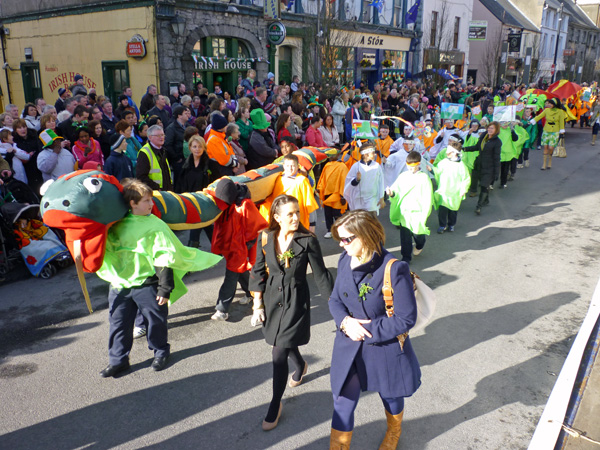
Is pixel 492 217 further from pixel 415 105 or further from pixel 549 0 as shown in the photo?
pixel 549 0

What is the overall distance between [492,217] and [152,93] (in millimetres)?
8061

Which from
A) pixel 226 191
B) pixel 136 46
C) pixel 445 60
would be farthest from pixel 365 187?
pixel 445 60

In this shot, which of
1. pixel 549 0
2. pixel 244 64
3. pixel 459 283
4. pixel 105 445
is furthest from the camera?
pixel 549 0

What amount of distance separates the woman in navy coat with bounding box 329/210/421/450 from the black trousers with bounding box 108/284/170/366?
1782 mm

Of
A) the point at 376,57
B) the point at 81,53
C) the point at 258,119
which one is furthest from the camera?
the point at 376,57

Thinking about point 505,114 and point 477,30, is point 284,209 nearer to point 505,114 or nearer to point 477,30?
point 505,114

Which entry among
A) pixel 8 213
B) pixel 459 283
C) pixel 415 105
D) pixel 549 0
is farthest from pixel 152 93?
pixel 549 0

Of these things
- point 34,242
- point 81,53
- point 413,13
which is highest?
point 413,13

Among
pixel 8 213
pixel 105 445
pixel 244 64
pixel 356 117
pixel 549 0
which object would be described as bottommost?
pixel 105 445

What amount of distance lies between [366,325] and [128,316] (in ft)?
7.38

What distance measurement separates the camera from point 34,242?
6.53 meters

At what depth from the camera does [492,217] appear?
952 centimetres

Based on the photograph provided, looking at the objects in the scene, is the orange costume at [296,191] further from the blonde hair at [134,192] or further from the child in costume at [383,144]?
the child in costume at [383,144]

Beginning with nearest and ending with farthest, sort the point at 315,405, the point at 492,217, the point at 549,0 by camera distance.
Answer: the point at 315,405 → the point at 492,217 → the point at 549,0
